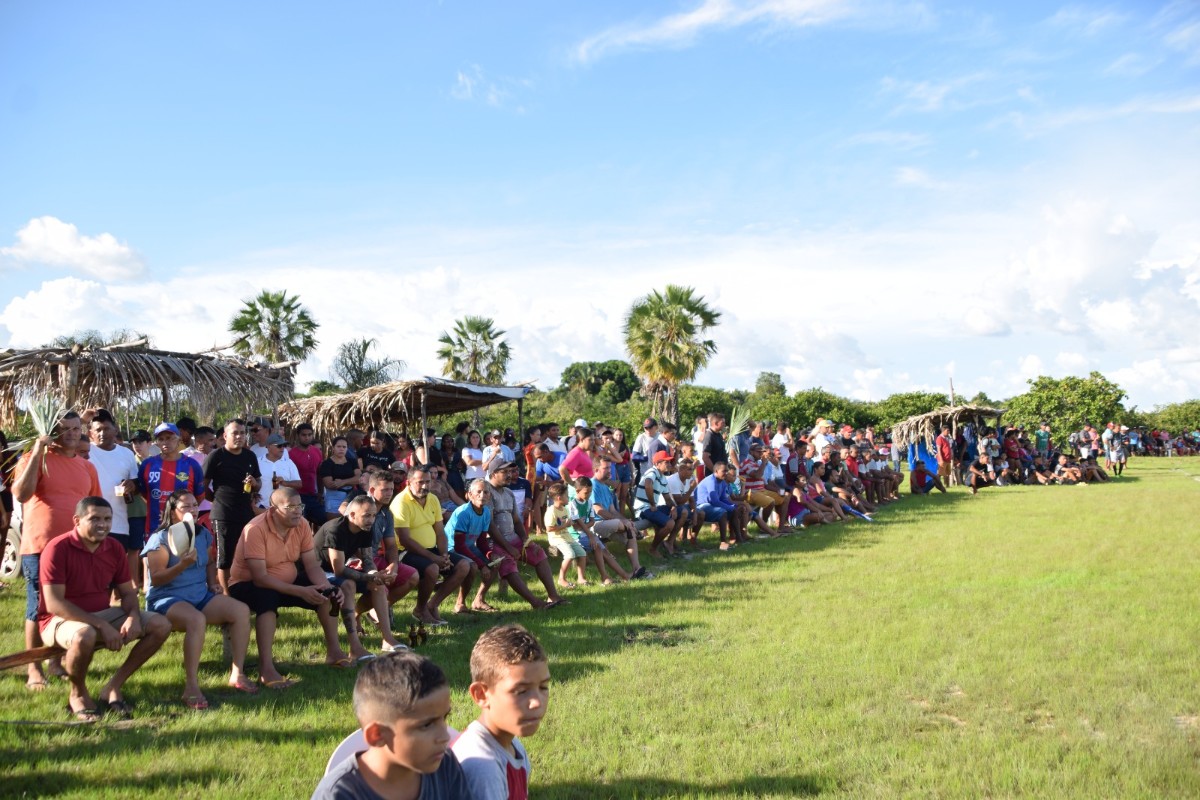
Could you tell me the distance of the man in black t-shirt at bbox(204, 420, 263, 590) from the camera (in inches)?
322

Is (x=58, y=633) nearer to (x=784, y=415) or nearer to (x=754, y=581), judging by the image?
(x=754, y=581)

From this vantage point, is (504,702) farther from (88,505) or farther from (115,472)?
(115,472)

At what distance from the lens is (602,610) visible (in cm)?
877

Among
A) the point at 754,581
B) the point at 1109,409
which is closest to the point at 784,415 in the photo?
the point at 1109,409

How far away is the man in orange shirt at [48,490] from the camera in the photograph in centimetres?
645

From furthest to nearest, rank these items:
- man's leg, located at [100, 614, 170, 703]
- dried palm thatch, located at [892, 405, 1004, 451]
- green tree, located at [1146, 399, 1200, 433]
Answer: green tree, located at [1146, 399, 1200, 433] < dried palm thatch, located at [892, 405, 1004, 451] < man's leg, located at [100, 614, 170, 703]

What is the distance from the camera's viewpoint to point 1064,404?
31656mm

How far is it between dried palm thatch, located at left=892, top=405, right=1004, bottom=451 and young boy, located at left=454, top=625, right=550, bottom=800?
24.8m

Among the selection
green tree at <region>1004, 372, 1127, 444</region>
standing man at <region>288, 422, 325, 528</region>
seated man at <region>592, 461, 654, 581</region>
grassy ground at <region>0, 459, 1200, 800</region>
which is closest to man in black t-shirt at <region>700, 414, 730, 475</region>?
seated man at <region>592, 461, 654, 581</region>

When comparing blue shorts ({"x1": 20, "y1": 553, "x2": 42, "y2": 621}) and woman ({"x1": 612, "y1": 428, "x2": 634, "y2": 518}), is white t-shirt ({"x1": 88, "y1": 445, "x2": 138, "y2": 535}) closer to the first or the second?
blue shorts ({"x1": 20, "y1": 553, "x2": 42, "y2": 621})

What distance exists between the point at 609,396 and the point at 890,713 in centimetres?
5298

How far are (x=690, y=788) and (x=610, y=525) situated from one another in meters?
6.96

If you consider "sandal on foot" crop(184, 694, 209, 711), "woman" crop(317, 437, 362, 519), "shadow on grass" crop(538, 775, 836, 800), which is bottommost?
"shadow on grass" crop(538, 775, 836, 800)

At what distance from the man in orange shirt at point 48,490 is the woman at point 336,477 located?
3870 millimetres
